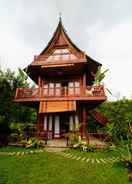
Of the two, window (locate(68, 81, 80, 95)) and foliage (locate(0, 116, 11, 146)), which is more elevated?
window (locate(68, 81, 80, 95))

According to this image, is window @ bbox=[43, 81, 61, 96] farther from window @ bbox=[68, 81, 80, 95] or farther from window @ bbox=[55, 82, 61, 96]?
window @ bbox=[68, 81, 80, 95]

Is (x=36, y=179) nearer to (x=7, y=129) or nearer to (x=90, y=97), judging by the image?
(x=7, y=129)

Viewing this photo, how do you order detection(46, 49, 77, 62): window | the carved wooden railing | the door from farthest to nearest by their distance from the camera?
the door
detection(46, 49, 77, 62): window
the carved wooden railing

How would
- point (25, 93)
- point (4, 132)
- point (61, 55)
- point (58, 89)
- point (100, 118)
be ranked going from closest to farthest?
point (4, 132) < point (25, 93) < point (61, 55) < point (58, 89) < point (100, 118)

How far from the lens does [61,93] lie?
2166 cm

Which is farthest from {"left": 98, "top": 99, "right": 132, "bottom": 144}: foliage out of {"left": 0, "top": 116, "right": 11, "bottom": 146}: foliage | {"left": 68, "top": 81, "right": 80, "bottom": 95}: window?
{"left": 0, "top": 116, "right": 11, "bottom": 146}: foliage

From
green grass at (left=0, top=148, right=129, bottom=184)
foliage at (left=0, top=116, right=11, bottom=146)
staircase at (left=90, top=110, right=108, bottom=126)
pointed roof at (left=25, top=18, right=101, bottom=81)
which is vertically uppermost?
pointed roof at (left=25, top=18, right=101, bottom=81)

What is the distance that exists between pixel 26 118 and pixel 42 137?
8.63 metres

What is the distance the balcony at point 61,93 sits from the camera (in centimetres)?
1967

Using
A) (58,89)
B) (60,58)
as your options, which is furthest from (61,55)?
(58,89)

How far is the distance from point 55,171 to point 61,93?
40.5 feet

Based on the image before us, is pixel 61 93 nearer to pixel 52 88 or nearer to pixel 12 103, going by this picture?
pixel 52 88

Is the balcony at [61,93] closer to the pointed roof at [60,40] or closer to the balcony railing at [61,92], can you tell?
the balcony railing at [61,92]

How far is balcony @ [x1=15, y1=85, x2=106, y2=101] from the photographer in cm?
1967
